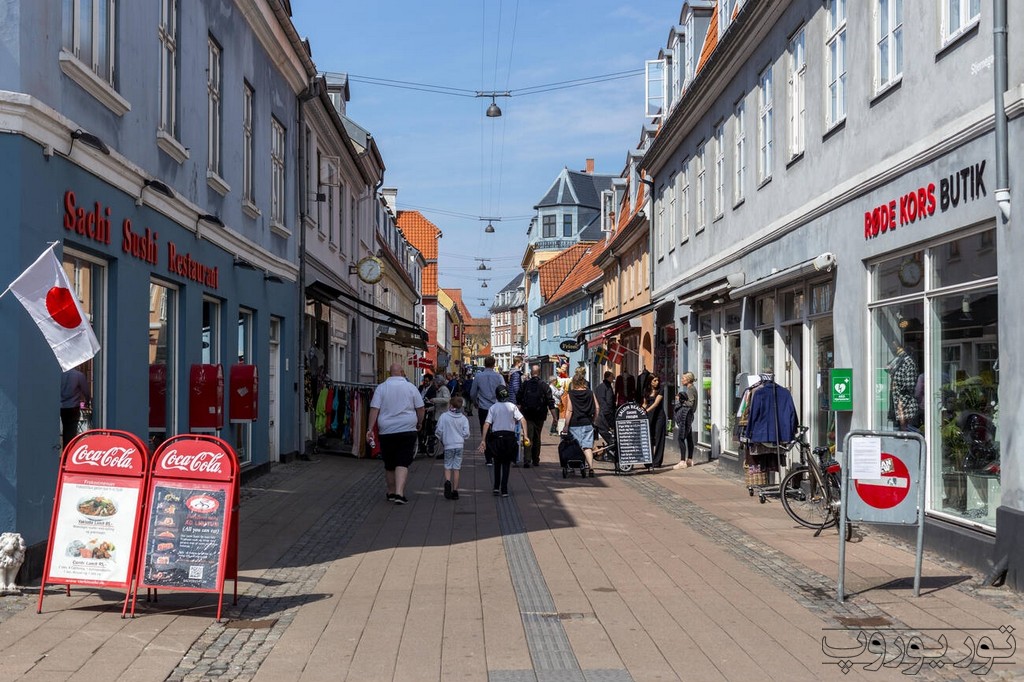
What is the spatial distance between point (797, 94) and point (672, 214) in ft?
35.3

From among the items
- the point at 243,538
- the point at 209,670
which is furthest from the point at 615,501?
the point at 209,670

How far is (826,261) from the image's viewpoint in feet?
42.0

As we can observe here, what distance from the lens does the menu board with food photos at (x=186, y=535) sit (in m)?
7.13

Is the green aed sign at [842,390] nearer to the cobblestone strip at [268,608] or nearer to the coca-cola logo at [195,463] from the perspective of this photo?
the cobblestone strip at [268,608]

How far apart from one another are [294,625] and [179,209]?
6.86 meters

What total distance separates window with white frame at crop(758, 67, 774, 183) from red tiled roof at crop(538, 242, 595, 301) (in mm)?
51352

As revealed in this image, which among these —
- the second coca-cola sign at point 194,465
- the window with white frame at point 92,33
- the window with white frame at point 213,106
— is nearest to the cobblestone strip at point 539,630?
the second coca-cola sign at point 194,465

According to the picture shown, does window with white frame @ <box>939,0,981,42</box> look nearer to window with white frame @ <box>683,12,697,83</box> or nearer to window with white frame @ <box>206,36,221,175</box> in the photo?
window with white frame @ <box>206,36,221,175</box>

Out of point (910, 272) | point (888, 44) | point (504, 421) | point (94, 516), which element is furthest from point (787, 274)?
point (94, 516)

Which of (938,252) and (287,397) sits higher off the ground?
(938,252)

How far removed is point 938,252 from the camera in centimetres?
996

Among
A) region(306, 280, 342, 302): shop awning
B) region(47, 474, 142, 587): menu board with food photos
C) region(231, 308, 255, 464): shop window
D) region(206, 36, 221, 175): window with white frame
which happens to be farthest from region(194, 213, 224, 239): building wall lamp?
region(306, 280, 342, 302): shop awning

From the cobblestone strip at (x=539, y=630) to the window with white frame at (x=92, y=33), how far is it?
A: 17.8 ft

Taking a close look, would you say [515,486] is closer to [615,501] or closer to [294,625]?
[615,501]
